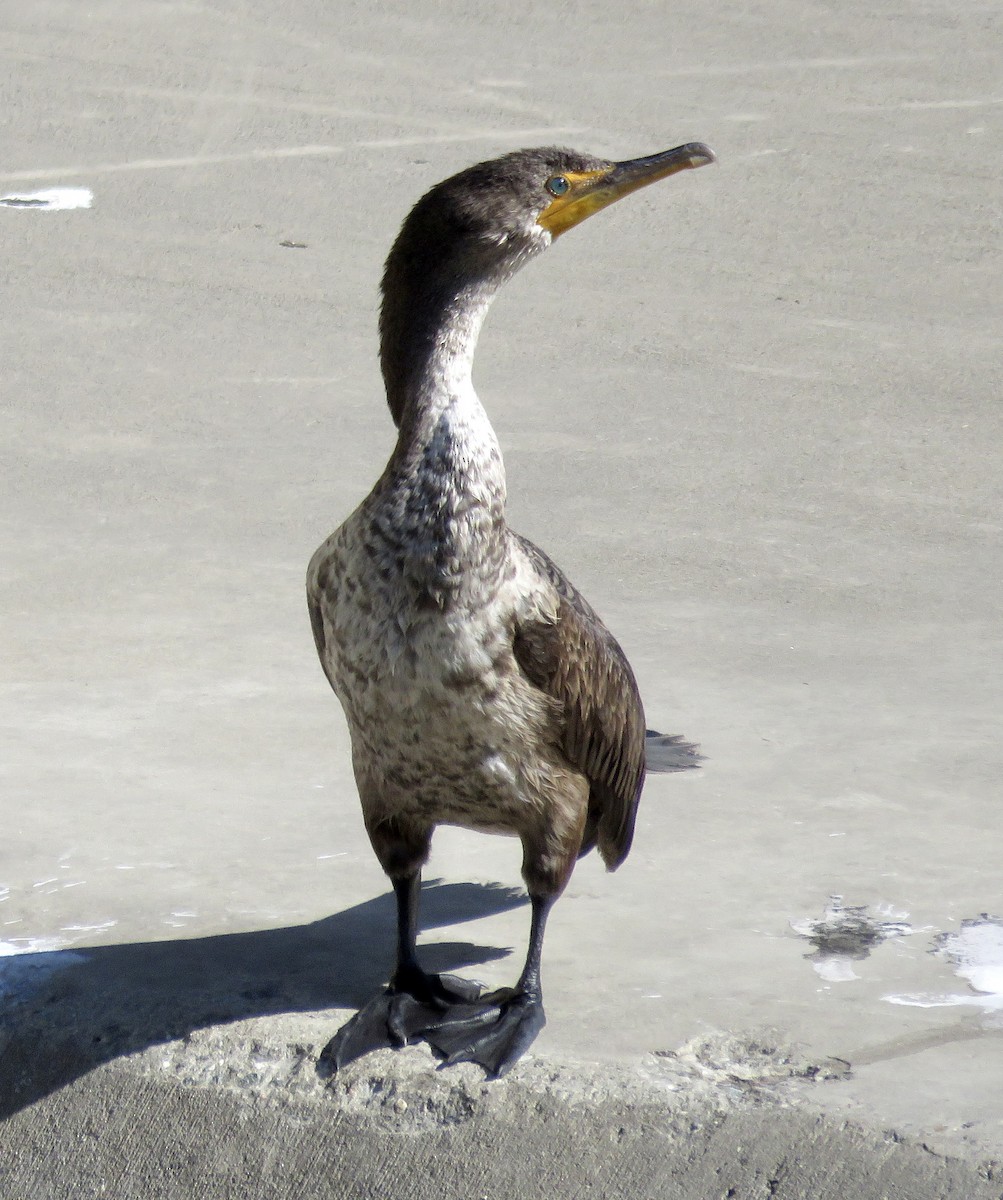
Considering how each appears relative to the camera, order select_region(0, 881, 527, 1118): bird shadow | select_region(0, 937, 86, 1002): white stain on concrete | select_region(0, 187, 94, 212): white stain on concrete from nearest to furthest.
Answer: select_region(0, 881, 527, 1118): bird shadow → select_region(0, 937, 86, 1002): white stain on concrete → select_region(0, 187, 94, 212): white stain on concrete

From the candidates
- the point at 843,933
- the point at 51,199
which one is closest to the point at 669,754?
the point at 843,933

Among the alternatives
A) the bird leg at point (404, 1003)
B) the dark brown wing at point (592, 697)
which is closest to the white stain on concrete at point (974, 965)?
the dark brown wing at point (592, 697)

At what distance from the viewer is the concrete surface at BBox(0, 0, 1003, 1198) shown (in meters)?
3.71

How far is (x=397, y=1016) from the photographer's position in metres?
3.61

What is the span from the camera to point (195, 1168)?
355 centimetres

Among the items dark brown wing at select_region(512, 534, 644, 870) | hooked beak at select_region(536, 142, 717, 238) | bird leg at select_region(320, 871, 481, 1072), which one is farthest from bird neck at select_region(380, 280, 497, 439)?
bird leg at select_region(320, 871, 481, 1072)

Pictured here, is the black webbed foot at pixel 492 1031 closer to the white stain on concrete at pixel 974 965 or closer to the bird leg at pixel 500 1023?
the bird leg at pixel 500 1023

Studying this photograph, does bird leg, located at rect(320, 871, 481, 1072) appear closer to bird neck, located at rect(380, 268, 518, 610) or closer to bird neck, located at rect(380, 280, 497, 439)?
bird neck, located at rect(380, 268, 518, 610)

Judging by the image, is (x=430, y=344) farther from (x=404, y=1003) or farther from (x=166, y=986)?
(x=166, y=986)

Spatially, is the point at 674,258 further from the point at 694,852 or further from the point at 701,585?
the point at 694,852

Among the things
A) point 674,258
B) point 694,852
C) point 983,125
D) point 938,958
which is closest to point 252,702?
point 694,852

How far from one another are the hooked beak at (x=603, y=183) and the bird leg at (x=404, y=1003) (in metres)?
1.39

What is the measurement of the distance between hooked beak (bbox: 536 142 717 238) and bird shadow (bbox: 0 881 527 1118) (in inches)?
66.1

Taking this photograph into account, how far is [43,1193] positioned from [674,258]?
7.32 m
